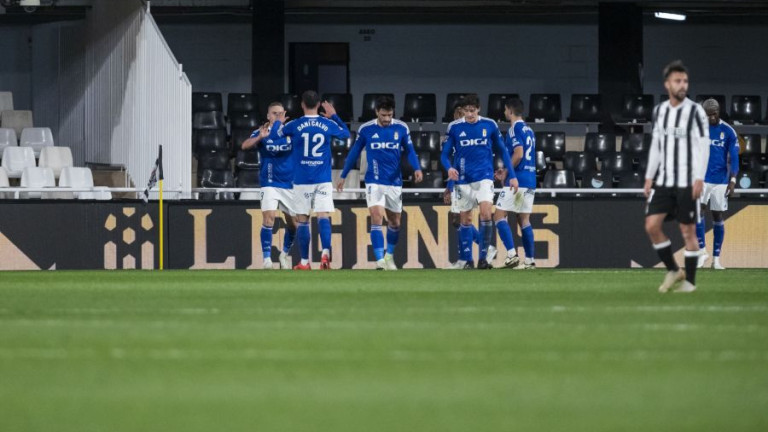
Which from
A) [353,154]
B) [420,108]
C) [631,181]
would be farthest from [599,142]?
[353,154]

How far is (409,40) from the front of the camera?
28.4m

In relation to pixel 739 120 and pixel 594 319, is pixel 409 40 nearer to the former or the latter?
pixel 739 120

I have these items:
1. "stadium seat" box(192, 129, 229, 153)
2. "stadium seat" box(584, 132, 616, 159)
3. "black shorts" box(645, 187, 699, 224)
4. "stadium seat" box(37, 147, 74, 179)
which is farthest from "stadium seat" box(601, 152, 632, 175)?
"black shorts" box(645, 187, 699, 224)

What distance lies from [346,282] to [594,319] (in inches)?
200

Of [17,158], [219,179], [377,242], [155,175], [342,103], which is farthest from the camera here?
[342,103]

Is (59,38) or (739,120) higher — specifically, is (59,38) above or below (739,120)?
above

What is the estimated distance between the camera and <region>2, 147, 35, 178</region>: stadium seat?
73.0 ft

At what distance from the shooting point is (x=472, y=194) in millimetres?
16359

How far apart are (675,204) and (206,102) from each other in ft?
52.8

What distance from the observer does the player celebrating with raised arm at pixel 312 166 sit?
53.0 feet

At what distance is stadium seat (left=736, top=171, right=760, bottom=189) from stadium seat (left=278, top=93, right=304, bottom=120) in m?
7.99

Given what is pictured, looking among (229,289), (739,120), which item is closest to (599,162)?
(739,120)

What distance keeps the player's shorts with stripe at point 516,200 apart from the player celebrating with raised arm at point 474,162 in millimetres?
215

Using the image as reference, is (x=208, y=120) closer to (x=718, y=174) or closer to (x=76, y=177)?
(x=76, y=177)
